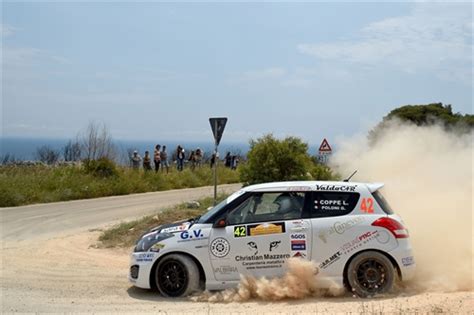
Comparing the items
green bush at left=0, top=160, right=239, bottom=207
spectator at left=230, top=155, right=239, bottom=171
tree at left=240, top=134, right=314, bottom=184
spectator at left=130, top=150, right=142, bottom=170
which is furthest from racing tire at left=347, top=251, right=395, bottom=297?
spectator at left=230, top=155, right=239, bottom=171

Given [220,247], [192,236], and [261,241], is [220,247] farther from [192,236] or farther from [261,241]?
[261,241]

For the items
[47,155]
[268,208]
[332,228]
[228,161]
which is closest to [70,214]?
[268,208]

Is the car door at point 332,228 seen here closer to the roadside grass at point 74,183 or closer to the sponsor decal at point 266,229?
the sponsor decal at point 266,229

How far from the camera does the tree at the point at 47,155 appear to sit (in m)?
35.6

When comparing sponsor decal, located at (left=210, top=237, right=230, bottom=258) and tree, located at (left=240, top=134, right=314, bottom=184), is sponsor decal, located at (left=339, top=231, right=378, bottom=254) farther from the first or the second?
tree, located at (left=240, top=134, right=314, bottom=184)

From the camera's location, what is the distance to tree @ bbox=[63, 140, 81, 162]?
34.7 metres

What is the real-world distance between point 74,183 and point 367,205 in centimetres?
1947

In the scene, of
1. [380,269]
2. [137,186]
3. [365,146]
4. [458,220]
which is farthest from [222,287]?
[137,186]

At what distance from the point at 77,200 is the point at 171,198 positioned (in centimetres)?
412

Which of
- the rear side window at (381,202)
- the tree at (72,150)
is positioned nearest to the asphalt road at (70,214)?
the rear side window at (381,202)

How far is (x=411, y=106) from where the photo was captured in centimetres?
4775

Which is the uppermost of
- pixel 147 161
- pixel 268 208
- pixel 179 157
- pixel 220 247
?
pixel 179 157

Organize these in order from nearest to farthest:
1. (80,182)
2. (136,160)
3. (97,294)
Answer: (97,294)
(80,182)
(136,160)

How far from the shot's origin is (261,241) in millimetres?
8414
